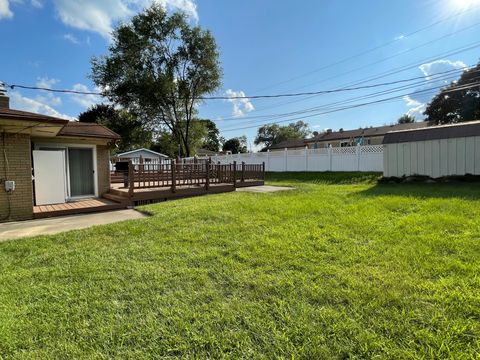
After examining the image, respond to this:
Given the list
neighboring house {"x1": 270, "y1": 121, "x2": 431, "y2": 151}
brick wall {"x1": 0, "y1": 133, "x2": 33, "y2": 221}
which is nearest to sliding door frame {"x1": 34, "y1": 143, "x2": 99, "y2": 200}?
brick wall {"x1": 0, "y1": 133, "x2": 33, "y2": 221}

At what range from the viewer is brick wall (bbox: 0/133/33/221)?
250 inches

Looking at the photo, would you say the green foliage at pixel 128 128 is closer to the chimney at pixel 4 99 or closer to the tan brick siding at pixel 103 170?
the tan brick siding at pixel 103 170

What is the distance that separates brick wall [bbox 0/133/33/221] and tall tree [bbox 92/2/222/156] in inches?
643

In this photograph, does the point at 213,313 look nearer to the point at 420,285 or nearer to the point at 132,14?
the point at 420,285

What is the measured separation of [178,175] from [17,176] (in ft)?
14.5

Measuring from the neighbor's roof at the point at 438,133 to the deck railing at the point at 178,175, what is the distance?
21.2 ft

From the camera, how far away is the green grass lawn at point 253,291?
1911 mm

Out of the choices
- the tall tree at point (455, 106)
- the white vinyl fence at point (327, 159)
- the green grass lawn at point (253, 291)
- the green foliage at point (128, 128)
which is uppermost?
the tall tree at point (455, 106)

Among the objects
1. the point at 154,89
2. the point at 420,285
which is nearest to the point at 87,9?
the point at 154,89

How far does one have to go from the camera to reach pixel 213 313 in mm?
2291

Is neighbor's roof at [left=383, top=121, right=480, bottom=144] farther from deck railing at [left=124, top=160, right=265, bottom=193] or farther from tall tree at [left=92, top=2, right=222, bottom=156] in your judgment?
tall tree at [left=92, top=2, right=222, bottom=156]

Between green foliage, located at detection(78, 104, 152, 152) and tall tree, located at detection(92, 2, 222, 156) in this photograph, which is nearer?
tall tree, located at detection(92, 2, 222, 156)

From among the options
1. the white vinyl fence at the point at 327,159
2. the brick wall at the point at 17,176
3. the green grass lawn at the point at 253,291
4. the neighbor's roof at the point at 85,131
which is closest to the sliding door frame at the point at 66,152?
the neighbor's roof at the point at 85,131

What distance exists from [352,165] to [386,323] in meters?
13.7
